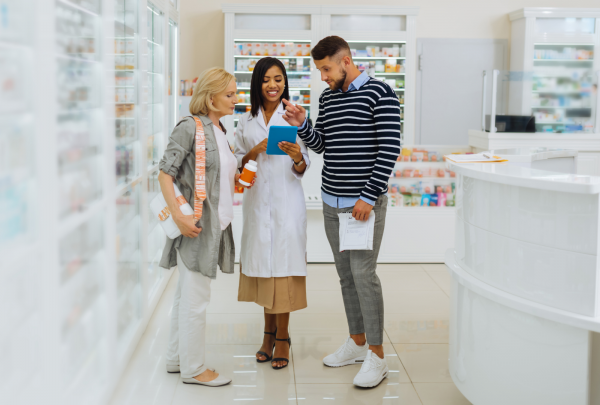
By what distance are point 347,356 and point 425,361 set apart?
440 millimetres

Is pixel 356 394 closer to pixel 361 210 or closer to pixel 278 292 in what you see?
pixel 278 292

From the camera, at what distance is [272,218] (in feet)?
9.51

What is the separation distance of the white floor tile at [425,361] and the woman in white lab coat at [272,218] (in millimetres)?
669

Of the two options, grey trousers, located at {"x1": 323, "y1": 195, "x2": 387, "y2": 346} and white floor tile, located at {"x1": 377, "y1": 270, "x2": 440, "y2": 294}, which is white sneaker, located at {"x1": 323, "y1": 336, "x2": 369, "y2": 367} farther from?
white floor tile, located at {"x1": 377, "y1": 270, "x2": 440, "y2": 294}

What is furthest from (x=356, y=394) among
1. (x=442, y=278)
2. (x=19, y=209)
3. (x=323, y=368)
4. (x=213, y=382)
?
(x=442, y=278)

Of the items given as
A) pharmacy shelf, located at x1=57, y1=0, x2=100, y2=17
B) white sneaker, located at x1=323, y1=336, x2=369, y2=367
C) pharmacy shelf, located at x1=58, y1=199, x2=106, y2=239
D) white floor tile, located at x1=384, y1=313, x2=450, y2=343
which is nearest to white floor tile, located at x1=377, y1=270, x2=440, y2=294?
white floor tile, located at x1=384, y1=313, x2=450, y2=343

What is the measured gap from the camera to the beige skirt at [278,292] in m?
2.93

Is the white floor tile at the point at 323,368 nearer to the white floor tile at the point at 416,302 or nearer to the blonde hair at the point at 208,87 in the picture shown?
the white floor tile at the point at 416,302

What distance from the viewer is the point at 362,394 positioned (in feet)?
8.81

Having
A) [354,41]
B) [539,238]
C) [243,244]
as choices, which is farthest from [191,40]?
[539,238]

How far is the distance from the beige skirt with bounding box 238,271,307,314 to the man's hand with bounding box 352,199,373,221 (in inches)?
21.7

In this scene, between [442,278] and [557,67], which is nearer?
[442,278]

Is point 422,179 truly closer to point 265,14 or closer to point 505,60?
point 265,14

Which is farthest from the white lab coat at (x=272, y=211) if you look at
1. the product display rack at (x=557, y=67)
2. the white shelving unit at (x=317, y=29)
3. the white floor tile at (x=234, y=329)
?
the white shelving unit at (x=317, y=29)
